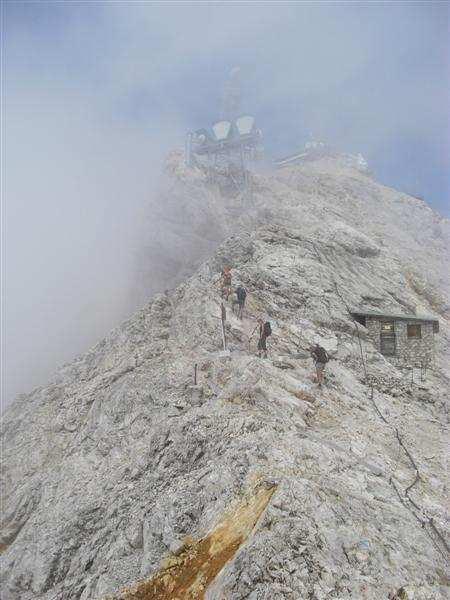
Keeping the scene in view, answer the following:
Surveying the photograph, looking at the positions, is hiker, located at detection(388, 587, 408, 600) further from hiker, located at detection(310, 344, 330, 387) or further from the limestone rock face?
hiker, located at detection(310, 344, 330, 387)

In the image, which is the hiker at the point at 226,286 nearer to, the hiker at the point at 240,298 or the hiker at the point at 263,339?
the hiker at the point at 240,298

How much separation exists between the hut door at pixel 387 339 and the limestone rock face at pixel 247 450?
3.53 ft

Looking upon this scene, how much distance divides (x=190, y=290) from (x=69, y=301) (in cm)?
3577

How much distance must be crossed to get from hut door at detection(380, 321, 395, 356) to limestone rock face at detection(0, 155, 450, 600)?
108 centimetres

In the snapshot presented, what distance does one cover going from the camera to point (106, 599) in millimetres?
15484

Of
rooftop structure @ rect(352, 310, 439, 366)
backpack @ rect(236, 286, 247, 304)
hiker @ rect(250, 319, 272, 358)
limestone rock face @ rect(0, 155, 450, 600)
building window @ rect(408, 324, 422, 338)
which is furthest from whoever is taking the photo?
building window @ rect(408, 324, 422, 338)

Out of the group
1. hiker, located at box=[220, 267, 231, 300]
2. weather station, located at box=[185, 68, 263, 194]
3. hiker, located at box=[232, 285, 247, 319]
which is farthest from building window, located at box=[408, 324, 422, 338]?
weather station, located at box=[185, 68, 263, 194]

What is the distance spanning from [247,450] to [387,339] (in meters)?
15.7

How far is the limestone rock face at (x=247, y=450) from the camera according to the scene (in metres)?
14.0

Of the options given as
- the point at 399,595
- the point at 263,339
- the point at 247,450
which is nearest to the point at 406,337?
the point at 263,339

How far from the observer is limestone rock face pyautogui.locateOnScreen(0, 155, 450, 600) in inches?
552

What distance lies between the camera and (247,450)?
18047 mm

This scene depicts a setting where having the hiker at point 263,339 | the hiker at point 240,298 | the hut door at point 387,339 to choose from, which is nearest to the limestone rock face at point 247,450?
the hiker at point 240,298

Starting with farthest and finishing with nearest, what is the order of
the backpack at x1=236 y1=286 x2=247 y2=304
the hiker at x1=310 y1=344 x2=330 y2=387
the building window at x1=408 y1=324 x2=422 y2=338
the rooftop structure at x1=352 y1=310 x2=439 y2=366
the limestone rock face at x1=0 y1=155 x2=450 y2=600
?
the building window at x1=408 y1=324 x2=422 y2=338 < the backpack at x1=236 y1=286 x2=247 y2=304 < the rooftop structure at x1=352 y1=310 x2=439 y2=366 < the hiker at x1=310 y1=344 x2=330 y2=387 < the limestone rock face at x1=0 y1=155 x2=450 y2=600
